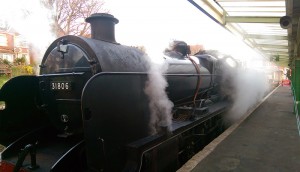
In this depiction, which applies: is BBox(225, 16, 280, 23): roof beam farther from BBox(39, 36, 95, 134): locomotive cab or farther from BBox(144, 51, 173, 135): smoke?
BBox(39, 36, 95, 134): locomotive cab

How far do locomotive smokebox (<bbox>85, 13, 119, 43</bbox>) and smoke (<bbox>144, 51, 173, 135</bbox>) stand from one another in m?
0.68

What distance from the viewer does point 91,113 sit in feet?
8.95

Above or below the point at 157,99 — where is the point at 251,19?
above

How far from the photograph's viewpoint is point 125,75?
3094 mm

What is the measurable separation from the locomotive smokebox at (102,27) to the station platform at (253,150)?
86.5 inches

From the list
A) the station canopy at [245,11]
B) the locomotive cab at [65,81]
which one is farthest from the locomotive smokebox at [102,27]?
the station canopy at [245,11]

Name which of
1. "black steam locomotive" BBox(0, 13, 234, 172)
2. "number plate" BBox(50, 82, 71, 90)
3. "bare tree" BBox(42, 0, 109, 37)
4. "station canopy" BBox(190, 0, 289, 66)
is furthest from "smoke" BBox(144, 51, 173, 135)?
"bare tree" BBox(42, 0, 109, 37)

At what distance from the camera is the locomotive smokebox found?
12.0 ft

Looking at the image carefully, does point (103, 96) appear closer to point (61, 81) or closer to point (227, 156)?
point (61, 81)

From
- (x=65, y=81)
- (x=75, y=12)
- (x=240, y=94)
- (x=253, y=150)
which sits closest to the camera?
(x=65, y=81)

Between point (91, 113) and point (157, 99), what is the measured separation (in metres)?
1.23

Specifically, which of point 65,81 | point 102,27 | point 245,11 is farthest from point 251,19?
point 65,81

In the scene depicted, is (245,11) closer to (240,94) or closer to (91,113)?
(240,94)

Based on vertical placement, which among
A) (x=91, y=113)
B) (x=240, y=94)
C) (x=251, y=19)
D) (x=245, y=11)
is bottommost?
(x=240, y=94)
